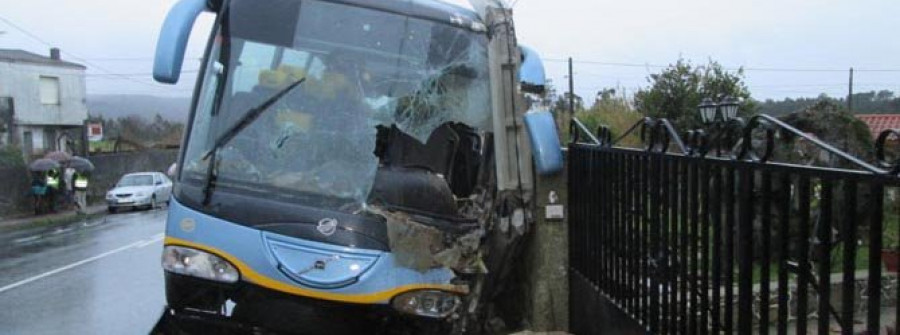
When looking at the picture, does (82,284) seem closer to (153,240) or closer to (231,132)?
(153,240)

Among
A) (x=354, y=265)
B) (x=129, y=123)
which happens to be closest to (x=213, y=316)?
(x=354, y=265)

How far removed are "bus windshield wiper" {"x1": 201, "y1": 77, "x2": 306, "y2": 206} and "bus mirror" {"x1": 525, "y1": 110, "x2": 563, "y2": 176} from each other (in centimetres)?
148

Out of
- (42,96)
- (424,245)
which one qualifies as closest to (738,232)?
(424,245)

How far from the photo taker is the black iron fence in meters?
2.32

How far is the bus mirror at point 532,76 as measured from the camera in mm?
5004

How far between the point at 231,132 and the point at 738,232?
2801 mm

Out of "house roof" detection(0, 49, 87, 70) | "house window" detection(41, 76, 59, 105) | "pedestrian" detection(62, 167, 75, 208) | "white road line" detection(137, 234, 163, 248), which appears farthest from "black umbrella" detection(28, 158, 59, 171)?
"house window" detection(41, 76, 59, 105)

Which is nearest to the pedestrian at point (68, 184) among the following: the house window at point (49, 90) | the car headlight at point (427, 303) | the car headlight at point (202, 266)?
the house window at point (49, 90)

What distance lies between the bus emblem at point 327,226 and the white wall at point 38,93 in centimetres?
4201

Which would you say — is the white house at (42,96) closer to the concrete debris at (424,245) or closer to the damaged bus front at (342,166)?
the damaged bus front at (342,166)

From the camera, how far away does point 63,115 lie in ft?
142

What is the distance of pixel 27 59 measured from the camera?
42062mm

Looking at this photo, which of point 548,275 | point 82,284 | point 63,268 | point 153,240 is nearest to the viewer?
point 548,275

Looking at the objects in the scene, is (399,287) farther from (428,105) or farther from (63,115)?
(63,115)
